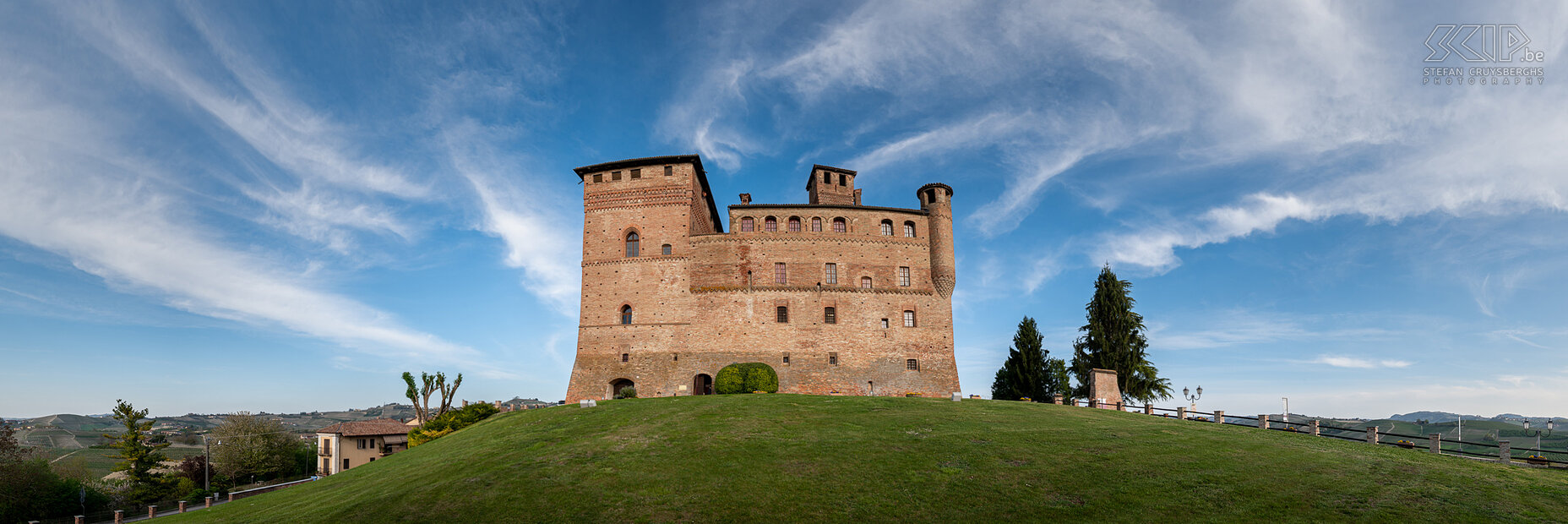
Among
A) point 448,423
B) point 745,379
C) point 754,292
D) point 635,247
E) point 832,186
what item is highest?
point 832,186

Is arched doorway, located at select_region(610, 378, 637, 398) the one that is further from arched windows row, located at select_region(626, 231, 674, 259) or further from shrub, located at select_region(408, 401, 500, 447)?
arched windows row, located at select_region(626, 231, 674, 259)

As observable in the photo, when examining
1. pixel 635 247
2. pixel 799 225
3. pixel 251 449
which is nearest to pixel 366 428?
pixel 251 449

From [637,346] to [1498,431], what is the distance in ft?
365

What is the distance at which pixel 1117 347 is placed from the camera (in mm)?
42938

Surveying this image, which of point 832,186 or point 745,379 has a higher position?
point 832,186

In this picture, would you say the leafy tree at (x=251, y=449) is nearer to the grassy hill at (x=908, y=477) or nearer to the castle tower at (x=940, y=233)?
the grassy hill at (x=908, y=477)

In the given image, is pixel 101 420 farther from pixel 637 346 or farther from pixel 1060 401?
pixel 1060 401

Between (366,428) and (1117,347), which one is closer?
(1117,347)

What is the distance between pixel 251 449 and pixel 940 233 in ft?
200

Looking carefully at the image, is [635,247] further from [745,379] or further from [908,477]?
[908,477]

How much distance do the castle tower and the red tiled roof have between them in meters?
50.2

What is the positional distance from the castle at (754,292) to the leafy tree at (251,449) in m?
35.8

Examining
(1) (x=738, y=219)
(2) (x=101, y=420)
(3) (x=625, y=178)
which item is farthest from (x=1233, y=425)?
(2) (x=101, y=420)

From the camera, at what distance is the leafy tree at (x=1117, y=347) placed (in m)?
42.6
